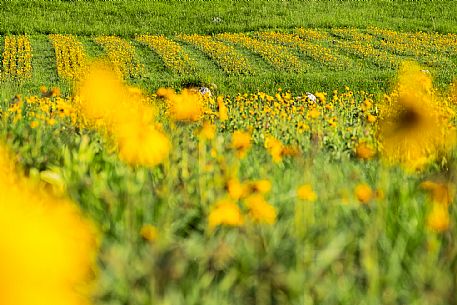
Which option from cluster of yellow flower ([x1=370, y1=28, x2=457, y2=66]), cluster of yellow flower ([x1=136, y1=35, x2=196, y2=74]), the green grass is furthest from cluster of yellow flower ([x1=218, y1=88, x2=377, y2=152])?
the green grass

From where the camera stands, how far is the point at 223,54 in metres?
23.5

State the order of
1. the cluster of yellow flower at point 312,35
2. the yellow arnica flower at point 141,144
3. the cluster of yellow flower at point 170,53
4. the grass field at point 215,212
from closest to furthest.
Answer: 1. the grass field at point 215,212
2. the yellow arnica flower at point 141,144
3. the cluster of yellow flower at point 170,53
4. the cluster of yellow flower at point 312,35

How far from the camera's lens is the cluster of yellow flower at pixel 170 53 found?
21.9 meters

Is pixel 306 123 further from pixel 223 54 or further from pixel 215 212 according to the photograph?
pixel 223 54

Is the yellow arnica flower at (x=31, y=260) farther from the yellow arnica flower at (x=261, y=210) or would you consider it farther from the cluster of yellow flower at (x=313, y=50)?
the cluster of yellow flower at (x=313, y=50)

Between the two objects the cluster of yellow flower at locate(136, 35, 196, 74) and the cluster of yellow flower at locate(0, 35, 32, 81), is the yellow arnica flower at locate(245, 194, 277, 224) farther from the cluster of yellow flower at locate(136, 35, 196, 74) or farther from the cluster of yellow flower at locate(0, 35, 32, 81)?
the cluster of yellow flower at locate(136, 35, 196, 74)

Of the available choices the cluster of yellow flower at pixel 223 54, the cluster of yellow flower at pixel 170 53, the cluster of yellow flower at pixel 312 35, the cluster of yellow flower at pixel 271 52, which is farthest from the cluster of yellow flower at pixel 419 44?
the cluster of yellow flower at pixel 170 53

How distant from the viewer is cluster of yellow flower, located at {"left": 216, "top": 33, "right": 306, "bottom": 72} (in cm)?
2219

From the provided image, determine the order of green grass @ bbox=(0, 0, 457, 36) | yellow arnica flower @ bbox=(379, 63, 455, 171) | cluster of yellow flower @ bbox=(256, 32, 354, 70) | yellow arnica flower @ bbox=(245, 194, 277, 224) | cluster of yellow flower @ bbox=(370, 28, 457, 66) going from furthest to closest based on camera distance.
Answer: green grass @ bbox=(0, 0, 457, 36) < cluster of yellow flower @ bbox=(370, 28, 457, 66) < cluster of yellow flower @ bbox=(256, 32, 354, 70) < yellow arnica flower @ bbox=(379, 63, 455, 171) < yellow arnica flower @ bbox=(245, 194, 277, 224)

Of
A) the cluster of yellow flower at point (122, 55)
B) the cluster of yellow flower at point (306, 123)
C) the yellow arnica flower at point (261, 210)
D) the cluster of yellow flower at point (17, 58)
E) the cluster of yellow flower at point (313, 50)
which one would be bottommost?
the cluster of yellow flower at point (17, 58)

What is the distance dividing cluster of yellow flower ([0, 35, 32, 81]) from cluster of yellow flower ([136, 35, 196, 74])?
4425mm

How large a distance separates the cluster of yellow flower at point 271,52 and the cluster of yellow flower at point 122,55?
13.6ft

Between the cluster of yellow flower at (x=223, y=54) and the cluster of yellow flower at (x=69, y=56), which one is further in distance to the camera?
the cluster of yellow flower at (x=223, y=54)

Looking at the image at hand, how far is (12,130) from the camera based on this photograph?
5.15 metres
